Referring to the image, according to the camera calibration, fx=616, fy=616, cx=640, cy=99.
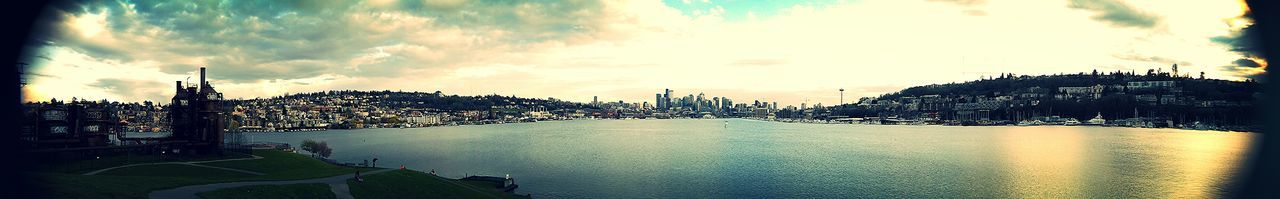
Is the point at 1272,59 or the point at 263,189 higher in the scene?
the point at 1272,59

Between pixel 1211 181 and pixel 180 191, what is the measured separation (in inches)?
3435

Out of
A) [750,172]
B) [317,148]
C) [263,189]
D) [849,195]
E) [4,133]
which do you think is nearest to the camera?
[263,189]

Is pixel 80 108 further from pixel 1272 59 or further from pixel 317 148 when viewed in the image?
pixel 1272 59

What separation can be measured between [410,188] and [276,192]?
1296 centimetres

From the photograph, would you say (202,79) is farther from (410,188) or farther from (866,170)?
(866,170)

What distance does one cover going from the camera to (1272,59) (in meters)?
52.6

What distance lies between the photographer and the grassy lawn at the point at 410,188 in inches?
1677

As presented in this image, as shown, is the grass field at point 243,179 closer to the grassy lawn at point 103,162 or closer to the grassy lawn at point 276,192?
the grassy lawn at point 276,192

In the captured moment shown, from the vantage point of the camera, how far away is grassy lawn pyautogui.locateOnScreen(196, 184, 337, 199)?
1250 inches

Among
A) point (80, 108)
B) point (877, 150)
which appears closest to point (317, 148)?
point (80, 108)

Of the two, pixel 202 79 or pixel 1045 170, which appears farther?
pixel 1045 170

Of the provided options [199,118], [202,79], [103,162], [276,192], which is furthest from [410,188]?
[202,79]

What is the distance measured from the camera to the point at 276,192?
3478 cm

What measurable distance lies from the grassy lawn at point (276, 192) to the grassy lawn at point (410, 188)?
7.76 feet
